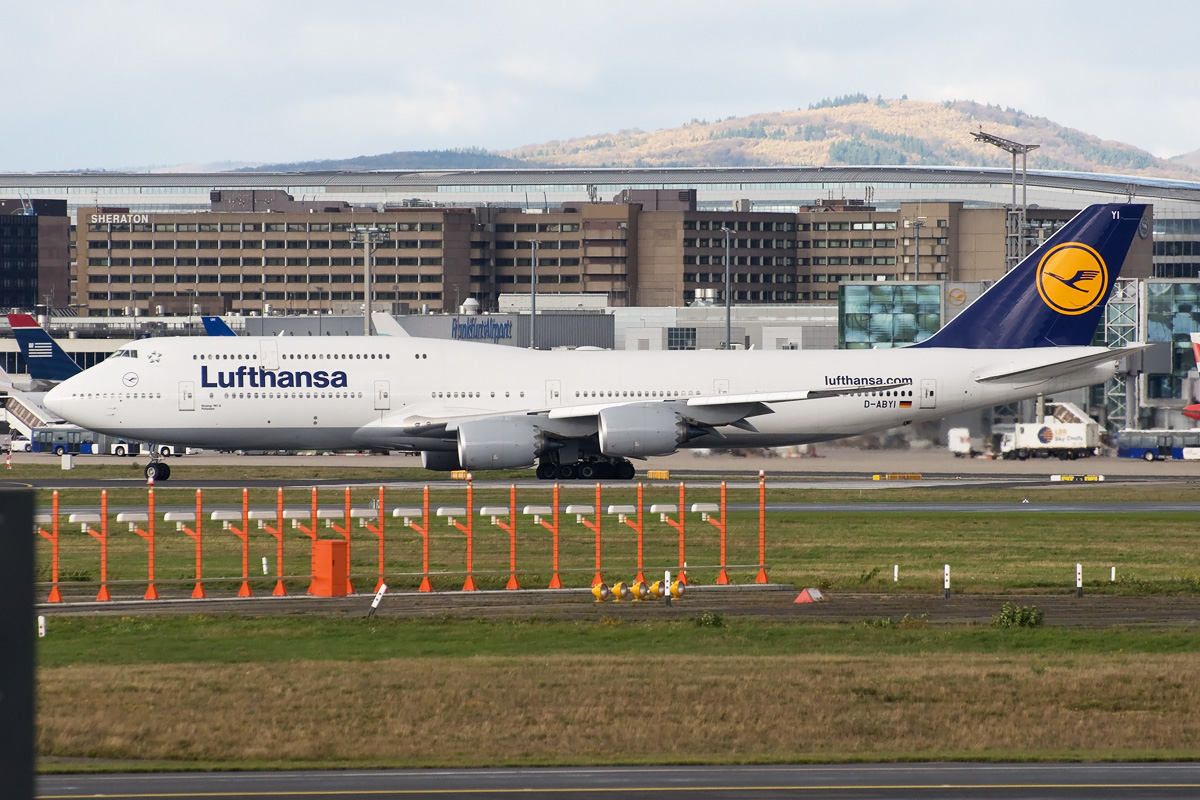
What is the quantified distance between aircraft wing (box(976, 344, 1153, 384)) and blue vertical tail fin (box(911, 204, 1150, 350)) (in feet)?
4.54

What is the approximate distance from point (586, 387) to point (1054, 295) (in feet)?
59.2

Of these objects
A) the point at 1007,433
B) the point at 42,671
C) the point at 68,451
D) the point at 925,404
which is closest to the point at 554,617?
the point at 42,671

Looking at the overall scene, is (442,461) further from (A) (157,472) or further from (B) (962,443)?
(B) (962,443)

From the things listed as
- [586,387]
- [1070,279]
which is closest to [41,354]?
[586,387]

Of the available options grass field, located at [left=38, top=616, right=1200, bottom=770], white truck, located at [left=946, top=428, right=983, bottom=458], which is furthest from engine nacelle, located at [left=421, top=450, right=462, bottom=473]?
grass field, located at [left=38, top=616, right=1200, bottom=770]

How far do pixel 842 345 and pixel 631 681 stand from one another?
9409 cm

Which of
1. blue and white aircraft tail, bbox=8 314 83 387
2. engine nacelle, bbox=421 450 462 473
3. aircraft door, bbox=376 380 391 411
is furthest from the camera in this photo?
blue and white aircraft tail, bbox=8 314 83 387

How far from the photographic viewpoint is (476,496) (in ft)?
163

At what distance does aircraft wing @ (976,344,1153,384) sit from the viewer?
187 ft

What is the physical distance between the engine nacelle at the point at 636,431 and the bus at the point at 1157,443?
36.5 metres

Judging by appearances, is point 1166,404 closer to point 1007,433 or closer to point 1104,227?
point 1007,433

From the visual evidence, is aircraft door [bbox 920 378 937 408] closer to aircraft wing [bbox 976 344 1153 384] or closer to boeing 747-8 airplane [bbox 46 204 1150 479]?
boeing 747-8 airplane [bbox 46 204 1150 479]

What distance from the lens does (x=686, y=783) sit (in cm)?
1435

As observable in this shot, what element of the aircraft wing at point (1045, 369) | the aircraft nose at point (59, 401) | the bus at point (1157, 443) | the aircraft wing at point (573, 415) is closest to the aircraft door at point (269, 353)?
the aircraft wing at point (573, 415)
